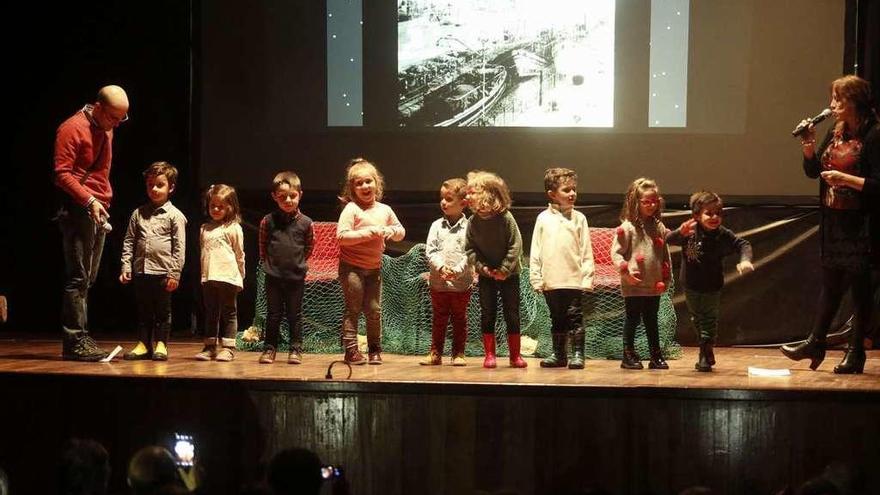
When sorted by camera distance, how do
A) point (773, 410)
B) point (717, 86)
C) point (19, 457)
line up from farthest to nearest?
point (717, 86)
point (19, 457)
point (773, 410)

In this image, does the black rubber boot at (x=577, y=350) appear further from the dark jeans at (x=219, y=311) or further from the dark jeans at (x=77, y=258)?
the dark jeans at (x=77, y=258)

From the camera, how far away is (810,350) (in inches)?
263

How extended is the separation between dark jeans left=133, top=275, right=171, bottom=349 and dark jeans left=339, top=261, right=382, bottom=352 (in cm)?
120

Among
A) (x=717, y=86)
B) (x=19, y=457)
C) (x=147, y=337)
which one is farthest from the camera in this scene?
(x=717, y=86)

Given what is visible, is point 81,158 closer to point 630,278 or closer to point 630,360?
point 630,278

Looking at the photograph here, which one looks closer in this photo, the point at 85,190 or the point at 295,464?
the point at 295,464

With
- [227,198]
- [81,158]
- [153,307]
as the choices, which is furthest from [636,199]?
[81,158]

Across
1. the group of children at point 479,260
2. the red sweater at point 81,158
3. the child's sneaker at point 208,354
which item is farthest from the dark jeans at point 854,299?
the red sweater at point 81,158

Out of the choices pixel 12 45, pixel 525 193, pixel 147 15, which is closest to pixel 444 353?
pixel 525 193

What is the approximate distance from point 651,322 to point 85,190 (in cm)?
361

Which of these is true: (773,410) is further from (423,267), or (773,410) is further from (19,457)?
(19,457)

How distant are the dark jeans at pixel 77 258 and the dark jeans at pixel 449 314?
2.18 m

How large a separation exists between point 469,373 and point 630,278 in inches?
47.4

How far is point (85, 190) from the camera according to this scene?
22.8 ft
